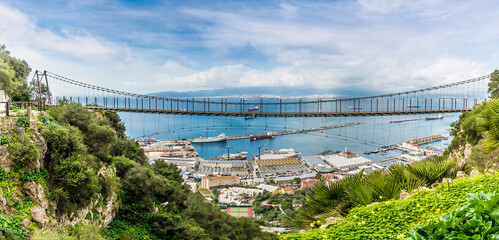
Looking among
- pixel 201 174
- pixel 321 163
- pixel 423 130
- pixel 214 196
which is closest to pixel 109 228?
pixel 214 196

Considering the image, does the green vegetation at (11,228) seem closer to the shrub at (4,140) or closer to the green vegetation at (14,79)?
the shrub at (4,140)

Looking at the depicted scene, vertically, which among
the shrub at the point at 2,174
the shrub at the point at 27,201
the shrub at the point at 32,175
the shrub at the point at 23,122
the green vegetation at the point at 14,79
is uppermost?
the green vegetation at the point at 14,79

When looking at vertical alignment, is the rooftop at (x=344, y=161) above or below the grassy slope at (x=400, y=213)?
below

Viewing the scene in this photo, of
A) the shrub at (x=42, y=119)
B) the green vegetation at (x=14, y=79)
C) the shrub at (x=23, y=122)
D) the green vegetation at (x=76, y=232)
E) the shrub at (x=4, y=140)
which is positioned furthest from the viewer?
the green vegetation at (x=14, y=79)

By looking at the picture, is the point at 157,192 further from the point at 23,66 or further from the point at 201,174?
the point at 201,174

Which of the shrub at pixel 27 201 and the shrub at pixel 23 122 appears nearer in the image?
the shrub at pixel 27 201

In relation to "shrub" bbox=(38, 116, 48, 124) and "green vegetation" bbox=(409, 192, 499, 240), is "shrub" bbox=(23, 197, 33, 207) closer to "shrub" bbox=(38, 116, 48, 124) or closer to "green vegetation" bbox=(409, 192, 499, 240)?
"shrub" bbox=(38, 116, 48, 124)

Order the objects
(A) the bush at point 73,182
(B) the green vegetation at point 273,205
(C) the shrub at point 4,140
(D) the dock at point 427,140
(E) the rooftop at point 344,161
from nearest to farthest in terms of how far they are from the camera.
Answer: (C) the shrub at point 4,140 < (A) the bush at point 73,182 < (B) the green vegetation at point 273,205 < (E) the rooftop at point 344,161 < (D) the dock at point 427,140

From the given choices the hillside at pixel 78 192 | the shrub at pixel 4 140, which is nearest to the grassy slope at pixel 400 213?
the hillside at pixel 78 192
